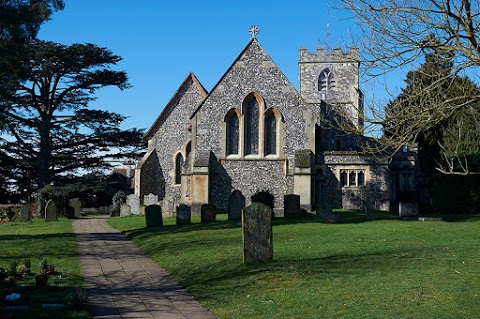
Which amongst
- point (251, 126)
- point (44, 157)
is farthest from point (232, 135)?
point (44, 157)

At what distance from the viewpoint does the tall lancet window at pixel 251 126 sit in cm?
3181

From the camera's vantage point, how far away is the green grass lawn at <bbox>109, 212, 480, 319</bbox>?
8.20m

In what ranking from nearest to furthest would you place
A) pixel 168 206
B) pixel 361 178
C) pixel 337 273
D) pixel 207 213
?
pixel 337 273 → pixel 207 213 → pixel 168 206 → pixel 361 178

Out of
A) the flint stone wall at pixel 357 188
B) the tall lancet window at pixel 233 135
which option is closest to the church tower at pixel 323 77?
the flint stone wall at pixel 357 188

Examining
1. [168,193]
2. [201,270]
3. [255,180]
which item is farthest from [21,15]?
[168,193]

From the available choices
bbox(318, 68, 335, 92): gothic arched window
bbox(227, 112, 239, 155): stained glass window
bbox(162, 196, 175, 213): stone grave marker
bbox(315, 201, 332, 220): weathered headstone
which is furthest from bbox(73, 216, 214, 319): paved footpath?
bbox(318, 68, 335, 92): gothic arched window

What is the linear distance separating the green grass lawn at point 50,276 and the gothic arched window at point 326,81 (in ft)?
122

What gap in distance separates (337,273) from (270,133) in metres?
21.4

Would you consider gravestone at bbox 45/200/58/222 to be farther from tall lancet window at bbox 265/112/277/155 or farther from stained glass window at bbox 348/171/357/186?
stained glass window at bbox 348/171/357/186

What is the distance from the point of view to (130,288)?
35.3 ft

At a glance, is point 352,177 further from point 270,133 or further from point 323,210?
point 323,210

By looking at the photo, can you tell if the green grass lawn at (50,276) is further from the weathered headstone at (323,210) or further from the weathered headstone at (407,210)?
the weathered headstone at (407,210)

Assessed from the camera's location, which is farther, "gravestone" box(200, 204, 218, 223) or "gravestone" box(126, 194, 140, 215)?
"gravestone" box(126, 194, 140, 215)

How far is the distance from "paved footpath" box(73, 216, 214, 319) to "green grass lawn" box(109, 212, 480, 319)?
31 centimetres
